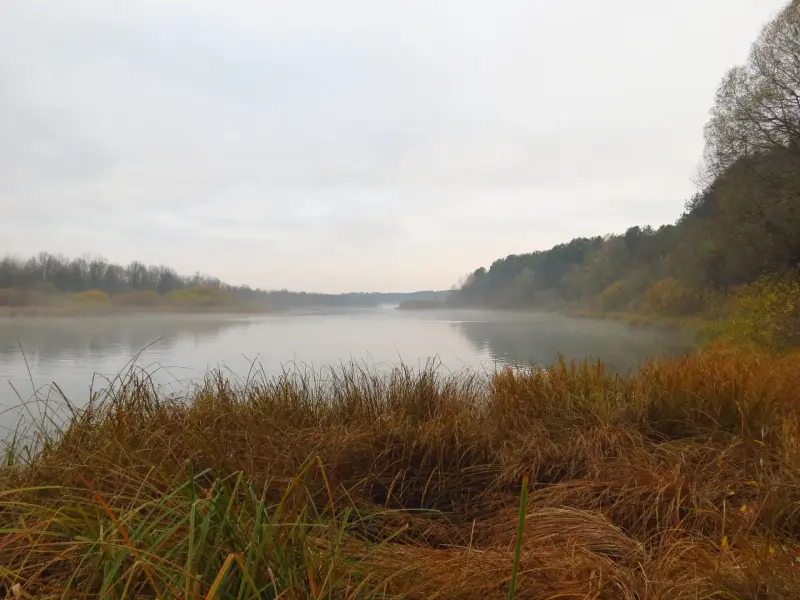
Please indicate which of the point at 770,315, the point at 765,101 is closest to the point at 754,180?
the point at 765,101

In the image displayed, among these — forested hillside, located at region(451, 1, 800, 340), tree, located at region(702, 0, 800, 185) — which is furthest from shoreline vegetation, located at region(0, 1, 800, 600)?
tree, located at region(702, 0, 800, 185)

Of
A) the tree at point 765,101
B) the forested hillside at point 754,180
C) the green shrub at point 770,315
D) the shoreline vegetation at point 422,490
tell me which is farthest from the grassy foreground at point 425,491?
the tree at point 765,101

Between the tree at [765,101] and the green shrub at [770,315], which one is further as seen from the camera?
the tree at [765,101]

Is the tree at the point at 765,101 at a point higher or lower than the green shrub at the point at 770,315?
higher

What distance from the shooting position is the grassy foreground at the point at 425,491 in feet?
4.65

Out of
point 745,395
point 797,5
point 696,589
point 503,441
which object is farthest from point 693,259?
point 696,589

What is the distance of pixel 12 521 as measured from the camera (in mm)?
1714

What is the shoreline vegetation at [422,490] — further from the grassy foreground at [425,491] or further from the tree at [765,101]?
the tree at [765,101]

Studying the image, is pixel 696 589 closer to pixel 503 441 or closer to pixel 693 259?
pixel 503 441

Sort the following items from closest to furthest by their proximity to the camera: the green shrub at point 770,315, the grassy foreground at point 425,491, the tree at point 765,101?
the grassy foreground at point 425,491 < the green shrub at point 770,315 < the tree at point 765,101

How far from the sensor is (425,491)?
2.71m

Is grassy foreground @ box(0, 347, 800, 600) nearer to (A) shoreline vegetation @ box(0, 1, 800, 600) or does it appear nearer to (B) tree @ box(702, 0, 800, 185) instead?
(A) shoreline vegetation @ box(0, 1, 800, 600)

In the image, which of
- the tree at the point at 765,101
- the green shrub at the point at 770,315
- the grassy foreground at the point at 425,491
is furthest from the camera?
the tree at the point at 765,101

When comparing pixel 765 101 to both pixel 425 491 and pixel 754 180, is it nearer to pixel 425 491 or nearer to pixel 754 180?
pixel 754 180
